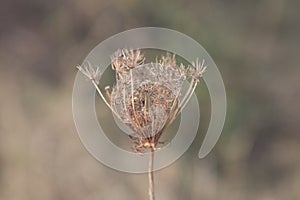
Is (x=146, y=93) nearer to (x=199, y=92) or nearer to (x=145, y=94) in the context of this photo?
(x=145, y=94)

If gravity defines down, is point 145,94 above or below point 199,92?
below

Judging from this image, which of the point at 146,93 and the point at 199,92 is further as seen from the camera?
the point at 199,92

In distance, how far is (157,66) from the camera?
1167 mm

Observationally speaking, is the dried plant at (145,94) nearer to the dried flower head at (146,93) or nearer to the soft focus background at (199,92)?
the dried flower head at (146,93)

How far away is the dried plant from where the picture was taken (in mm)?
1049

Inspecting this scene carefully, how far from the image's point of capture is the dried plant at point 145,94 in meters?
1.05

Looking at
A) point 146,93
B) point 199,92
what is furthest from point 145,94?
point 199,92

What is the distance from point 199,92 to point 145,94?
2.21 metres

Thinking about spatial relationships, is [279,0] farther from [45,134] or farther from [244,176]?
[45,134]

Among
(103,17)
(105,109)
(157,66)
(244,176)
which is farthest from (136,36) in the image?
(157,66)

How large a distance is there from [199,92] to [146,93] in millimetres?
2205

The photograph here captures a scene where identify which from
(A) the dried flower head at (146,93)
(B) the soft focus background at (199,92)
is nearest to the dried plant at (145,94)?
(A) the dried flower head at (146,93)

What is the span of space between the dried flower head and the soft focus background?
1.92 m

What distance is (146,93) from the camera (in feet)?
3.71
